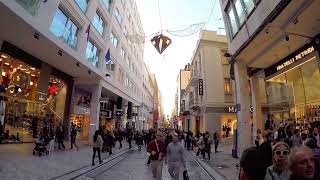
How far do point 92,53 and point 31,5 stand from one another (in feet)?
37.5

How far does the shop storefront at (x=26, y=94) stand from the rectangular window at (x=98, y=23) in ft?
16.1

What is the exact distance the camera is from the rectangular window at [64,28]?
17.9 m

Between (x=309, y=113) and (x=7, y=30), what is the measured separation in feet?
55.9

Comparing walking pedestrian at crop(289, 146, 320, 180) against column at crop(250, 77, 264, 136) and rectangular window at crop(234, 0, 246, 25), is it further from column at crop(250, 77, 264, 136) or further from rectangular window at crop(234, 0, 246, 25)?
column at crop(250, 77, 264, 136)

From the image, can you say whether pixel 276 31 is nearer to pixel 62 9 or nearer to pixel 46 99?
pixel 62 9

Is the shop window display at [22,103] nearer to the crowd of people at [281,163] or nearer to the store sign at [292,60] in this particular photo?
the store sign at [292,60]

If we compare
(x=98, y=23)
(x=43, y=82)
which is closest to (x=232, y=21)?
(x=98, y=23)

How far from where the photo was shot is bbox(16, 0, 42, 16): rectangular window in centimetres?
1359

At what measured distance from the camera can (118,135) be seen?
1240 inches

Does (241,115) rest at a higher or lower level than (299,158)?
higher

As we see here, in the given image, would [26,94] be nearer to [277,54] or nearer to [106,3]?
[106,3]

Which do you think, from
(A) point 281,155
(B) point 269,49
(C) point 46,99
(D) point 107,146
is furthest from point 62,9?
(A) point 281,155

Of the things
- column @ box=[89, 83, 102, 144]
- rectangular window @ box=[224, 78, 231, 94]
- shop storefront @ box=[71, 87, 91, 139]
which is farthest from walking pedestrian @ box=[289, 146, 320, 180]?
rectangular window @ box=[224, 78, 231, 94]

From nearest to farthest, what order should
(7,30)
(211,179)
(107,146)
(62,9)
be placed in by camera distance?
(211,179)
(7,30)
(62,9)
(107,146)
